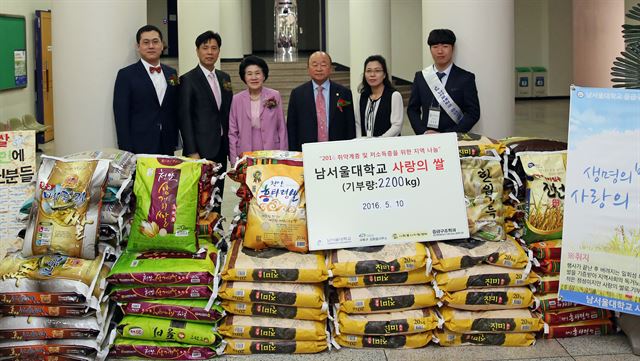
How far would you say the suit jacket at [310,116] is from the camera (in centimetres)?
521

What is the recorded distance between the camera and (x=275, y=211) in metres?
3.98

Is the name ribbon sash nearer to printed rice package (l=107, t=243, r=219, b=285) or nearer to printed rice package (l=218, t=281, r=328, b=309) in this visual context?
printed rice package (l=218, t=281, r=328, b=309)

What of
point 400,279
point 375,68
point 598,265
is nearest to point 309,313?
point 400,279

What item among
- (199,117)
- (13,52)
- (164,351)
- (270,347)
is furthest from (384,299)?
(13,52)

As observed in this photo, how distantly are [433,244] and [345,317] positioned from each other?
639 mm

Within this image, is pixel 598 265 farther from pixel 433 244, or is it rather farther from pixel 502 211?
pixel 433 244

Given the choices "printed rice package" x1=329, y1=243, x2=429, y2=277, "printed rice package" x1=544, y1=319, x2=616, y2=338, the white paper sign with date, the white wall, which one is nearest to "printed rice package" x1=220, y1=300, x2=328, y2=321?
"printed rice package" x1=329, y1=243, x2=429, y2=277

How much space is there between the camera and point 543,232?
4047 mm

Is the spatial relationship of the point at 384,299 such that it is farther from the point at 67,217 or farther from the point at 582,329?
the point at 67,217

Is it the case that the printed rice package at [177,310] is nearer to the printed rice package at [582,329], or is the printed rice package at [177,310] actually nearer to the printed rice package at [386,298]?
the printed rice package at [386,298]

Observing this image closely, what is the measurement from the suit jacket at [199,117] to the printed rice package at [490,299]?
216cm

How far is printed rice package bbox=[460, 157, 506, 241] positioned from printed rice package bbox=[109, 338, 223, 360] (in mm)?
1552

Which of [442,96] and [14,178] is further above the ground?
[442,96]

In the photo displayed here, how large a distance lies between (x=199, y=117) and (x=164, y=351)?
1.93 m
